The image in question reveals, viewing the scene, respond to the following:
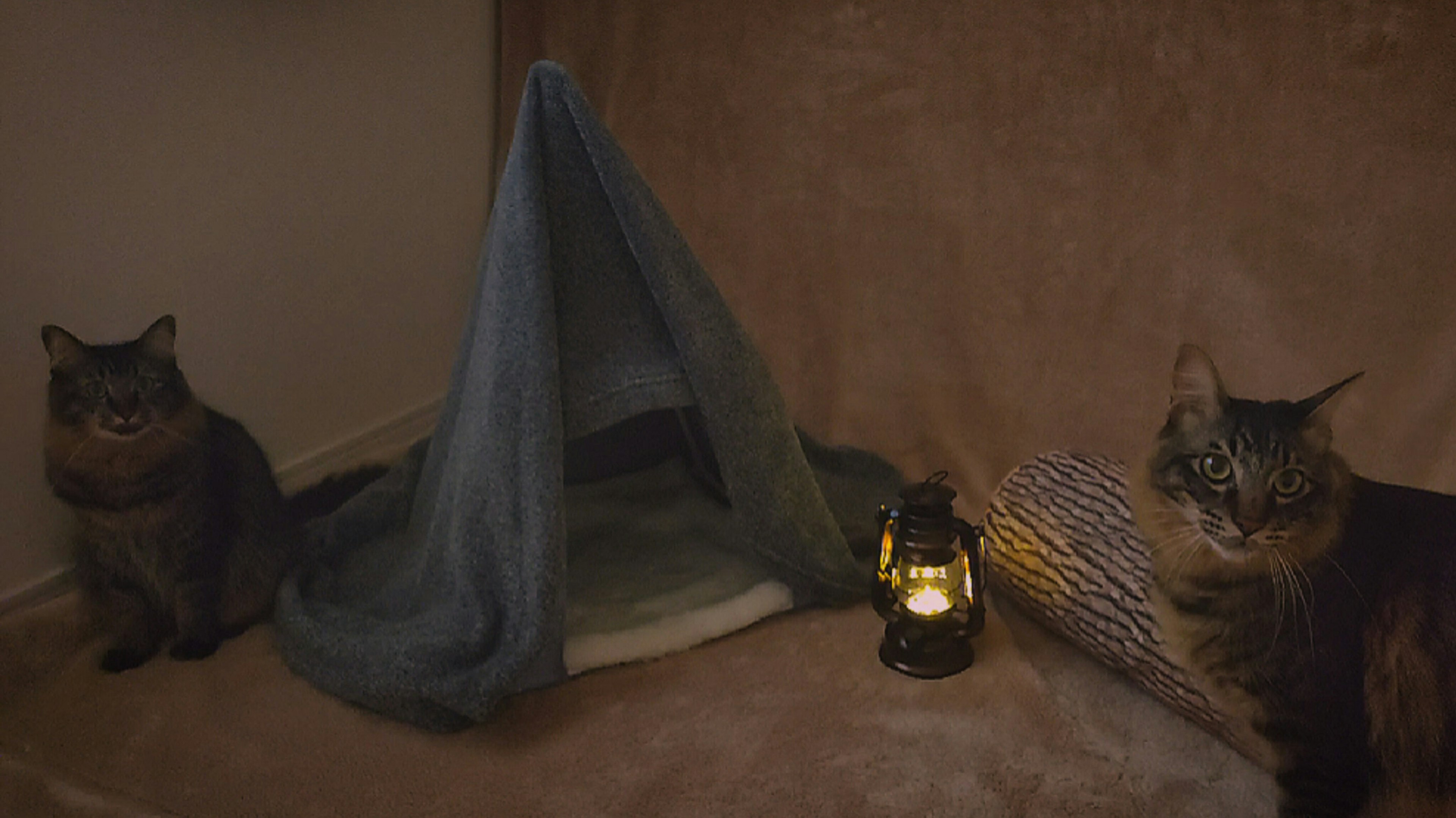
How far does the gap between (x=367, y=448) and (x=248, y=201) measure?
18.9 inches

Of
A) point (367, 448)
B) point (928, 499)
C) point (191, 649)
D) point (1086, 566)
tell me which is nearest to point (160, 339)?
point (191, 649)

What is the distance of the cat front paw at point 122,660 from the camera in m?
1.28

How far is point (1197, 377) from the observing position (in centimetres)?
102

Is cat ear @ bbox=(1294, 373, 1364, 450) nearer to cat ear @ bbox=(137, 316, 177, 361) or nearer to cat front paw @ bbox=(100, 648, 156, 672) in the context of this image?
cat ear @ bbox=(137, 316, 177, 361)

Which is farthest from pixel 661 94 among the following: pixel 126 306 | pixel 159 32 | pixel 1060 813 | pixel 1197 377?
pixel 1060 813

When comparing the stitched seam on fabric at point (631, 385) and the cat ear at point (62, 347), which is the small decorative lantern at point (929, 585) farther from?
the cat ear at point (62, 347)

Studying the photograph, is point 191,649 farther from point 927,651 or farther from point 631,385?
point 927,651

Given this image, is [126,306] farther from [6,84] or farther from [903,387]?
[903,387]

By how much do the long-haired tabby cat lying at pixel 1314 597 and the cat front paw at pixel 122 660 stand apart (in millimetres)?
1150

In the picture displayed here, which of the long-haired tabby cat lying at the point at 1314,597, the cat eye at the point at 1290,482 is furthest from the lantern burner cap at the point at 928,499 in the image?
the cat eye at the point at 1290,482

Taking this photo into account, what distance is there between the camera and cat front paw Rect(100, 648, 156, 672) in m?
1.28

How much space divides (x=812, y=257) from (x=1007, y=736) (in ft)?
2.85

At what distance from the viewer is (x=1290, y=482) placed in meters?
0.96

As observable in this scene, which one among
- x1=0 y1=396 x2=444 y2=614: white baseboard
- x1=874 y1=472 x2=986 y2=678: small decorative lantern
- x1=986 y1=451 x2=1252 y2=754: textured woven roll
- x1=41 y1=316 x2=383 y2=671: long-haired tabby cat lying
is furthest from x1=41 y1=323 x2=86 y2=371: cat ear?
x1=986 y1=451 x2=1252 y2=754: textured woven roll
